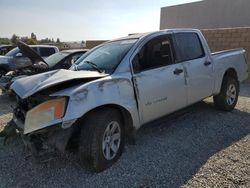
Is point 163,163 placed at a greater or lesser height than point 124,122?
lesser

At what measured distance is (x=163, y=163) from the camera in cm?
392

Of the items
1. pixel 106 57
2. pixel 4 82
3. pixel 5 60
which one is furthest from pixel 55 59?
pixel 106 57

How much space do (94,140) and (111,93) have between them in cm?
67

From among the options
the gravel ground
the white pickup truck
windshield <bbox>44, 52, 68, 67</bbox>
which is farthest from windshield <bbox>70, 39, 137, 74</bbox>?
windshield <bbox>44, 52, 68, 67</bbox>

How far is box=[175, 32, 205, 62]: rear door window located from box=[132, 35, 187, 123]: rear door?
9.8 inches

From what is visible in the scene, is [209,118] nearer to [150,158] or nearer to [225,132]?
[225,132]

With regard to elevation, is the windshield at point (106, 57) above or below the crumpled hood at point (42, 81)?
above

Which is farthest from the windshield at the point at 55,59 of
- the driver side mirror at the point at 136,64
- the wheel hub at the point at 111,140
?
the wheel hub at the point at 111,140

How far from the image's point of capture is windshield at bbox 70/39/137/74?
4.24m

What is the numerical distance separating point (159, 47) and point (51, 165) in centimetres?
255

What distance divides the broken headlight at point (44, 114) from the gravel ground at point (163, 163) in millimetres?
710

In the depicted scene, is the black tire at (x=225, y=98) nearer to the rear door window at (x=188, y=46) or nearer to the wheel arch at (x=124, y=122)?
the rear door window at (x=188, y=46)

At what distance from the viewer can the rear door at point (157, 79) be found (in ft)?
13.8

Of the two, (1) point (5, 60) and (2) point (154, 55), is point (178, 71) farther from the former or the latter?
(1) point (5, 60)
